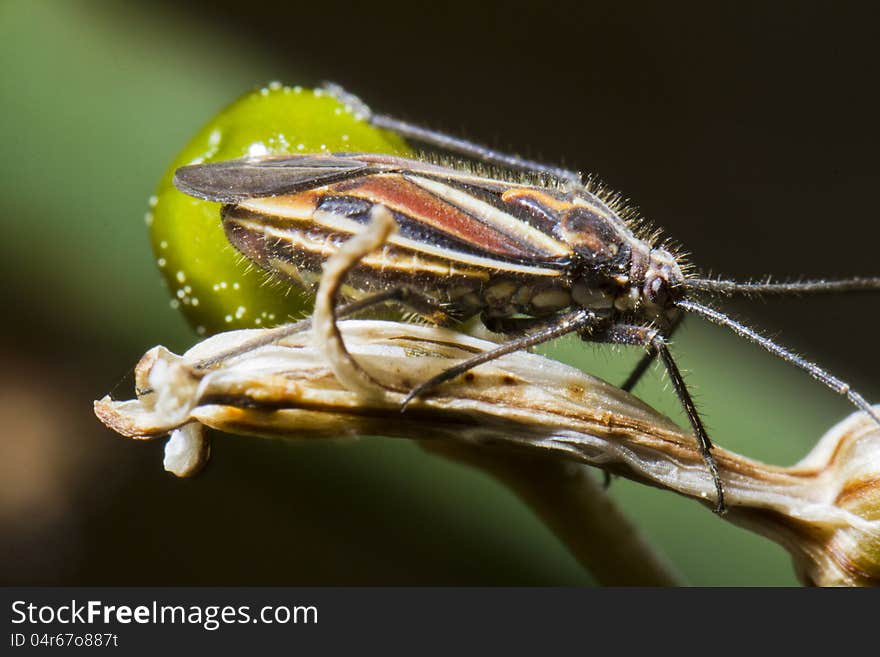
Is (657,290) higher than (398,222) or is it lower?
lower

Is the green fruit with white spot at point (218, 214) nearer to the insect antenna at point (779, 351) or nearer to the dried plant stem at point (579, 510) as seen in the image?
the dried plant stem at point (579, 510)

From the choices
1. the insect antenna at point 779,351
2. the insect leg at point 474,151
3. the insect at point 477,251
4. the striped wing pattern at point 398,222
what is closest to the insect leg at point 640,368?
the insect at point 477,251

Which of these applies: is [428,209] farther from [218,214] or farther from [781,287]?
[781,287]

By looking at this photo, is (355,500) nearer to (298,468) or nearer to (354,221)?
(298,468)

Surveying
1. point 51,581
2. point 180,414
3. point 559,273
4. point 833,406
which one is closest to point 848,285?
point 559,273

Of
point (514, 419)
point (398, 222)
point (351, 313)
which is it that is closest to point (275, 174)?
point (398, 222)

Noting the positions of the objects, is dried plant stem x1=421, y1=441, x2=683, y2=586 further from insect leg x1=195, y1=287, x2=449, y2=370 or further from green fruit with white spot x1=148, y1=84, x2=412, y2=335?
green fruit with white spot x1=148, y1=84, x2=412, y2=335
